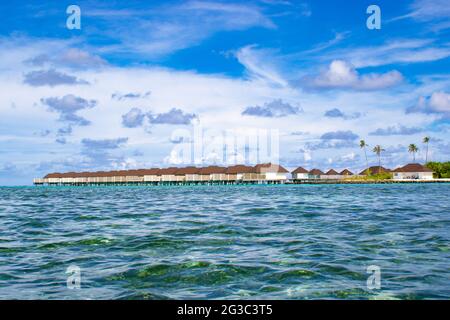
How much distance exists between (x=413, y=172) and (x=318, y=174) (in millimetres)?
27753

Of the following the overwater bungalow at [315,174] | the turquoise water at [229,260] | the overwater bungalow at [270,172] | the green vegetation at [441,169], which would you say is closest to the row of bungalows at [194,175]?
the overwater bungalow at [270,172]

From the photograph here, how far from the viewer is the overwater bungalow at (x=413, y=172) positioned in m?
125

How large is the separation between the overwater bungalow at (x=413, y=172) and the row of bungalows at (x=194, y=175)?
110 ft

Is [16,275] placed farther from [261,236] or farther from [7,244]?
[261,236]

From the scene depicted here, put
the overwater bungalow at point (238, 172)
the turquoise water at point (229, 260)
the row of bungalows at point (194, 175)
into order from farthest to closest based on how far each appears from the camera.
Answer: the row of bungalows at point (194, 175), the overwater bungalow at point (238, 172), the turquoise water at point (229, 260)

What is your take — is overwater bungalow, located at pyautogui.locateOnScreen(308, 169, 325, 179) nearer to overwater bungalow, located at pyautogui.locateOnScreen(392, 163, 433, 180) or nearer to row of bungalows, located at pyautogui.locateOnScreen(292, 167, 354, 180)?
row of bungalows, located at pyautogui.locateOnScreen(292, 167, 354, 180)

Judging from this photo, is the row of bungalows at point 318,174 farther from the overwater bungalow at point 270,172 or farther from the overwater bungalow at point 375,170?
the overwater bungalow at point 270,172

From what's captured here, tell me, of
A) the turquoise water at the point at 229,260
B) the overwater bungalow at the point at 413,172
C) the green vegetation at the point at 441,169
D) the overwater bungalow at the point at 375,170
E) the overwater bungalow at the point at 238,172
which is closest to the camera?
the turquoise water at the point at 229,260

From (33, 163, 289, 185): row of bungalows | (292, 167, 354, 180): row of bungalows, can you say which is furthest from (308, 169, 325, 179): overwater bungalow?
(33, 163, 289, 185): row of bungalows

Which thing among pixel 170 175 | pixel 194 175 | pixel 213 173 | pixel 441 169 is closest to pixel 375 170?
pixel 441 169

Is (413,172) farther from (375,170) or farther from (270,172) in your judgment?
(270,172)

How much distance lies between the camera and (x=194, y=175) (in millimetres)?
128625

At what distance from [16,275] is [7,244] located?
182 inches
